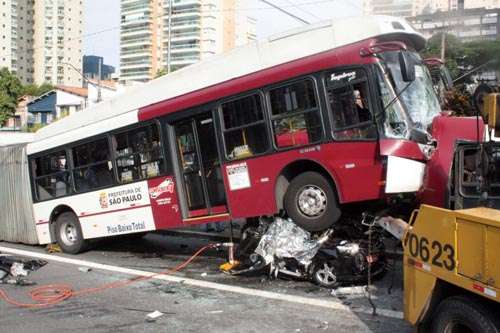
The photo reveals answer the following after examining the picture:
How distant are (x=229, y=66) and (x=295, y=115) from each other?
5.12ft

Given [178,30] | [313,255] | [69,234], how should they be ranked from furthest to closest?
[178,30] → [69,234] → [313,255]

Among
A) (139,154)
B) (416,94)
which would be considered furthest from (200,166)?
(416,94)

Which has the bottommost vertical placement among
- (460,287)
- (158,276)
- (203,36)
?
(158,276)

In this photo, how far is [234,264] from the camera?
899 cm

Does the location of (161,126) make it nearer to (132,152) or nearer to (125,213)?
(132,152)

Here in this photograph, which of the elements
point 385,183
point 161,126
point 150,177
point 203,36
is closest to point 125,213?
point 150,177

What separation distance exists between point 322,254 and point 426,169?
6.02 feet

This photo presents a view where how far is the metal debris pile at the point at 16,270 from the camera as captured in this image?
29.0 feet

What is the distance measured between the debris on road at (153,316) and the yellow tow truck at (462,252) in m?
2.98

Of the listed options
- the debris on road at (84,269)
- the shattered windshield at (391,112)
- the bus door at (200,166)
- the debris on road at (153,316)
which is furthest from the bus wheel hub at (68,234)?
the shattered windshield at (391,112)

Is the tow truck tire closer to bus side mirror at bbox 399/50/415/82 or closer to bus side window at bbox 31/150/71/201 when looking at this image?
bus side mirror at bbox 399/50/415/82

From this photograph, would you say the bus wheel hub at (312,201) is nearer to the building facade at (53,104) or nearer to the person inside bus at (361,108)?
the person inside bus at (361,108)

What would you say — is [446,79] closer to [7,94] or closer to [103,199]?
[103,199]

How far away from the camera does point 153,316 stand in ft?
22.1
